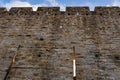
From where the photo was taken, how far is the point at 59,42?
6789 millimetres

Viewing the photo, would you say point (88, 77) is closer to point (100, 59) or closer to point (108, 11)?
point (100, 59)

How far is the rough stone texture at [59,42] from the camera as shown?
5785mm

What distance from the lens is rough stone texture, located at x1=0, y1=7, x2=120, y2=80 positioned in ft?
19.0

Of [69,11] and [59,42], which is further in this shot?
[69,11]

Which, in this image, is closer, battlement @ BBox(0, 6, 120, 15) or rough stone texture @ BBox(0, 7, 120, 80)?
rough stone texture @ BBox(0, 7, 120, 80)

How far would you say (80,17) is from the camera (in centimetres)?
782

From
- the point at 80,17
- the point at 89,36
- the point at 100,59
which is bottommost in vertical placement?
the point at 100,59

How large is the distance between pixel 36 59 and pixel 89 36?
184 cm

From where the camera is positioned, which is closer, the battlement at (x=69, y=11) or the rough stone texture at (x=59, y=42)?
the rough stone texture at (x=59, y=42)

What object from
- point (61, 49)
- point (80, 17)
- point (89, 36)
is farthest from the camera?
point (80, 17)

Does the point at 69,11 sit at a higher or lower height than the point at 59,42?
higher

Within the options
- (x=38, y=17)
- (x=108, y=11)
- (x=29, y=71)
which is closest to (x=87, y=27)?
(x=108, y=11)

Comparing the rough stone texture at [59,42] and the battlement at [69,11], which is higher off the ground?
the battlement at [69,11]

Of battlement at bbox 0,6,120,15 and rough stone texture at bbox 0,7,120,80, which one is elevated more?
battlement at bbox 0,6,120,15
